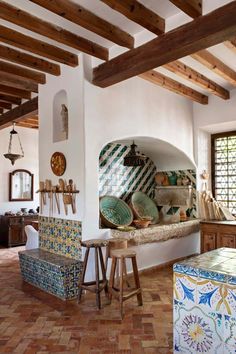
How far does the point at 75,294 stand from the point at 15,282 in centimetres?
112

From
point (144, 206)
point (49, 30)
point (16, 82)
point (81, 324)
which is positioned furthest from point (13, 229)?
point (49, 30)

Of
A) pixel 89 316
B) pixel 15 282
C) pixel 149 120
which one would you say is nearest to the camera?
pixel 89 316

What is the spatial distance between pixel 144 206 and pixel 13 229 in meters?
3.36

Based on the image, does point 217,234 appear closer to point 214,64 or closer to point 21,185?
point 214,64

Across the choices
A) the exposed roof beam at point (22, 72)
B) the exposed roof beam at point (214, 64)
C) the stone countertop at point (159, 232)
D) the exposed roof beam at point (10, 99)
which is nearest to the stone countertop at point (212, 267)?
the stone countertop at point (159, 232)

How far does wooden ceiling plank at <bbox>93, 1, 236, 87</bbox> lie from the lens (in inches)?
96.8

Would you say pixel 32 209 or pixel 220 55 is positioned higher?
pixel 220 55

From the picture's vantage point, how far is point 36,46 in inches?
129

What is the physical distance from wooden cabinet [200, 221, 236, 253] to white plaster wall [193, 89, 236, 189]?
86 centimetres

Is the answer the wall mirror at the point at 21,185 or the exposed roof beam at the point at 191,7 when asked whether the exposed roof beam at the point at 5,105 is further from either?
the exposed roof beam at the point at 191,7

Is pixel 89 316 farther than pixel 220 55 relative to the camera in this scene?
No

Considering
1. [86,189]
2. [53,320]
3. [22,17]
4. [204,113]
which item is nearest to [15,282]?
[53,320]

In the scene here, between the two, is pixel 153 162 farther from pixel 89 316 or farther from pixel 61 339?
pixel 61 339

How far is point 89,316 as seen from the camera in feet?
9.67
